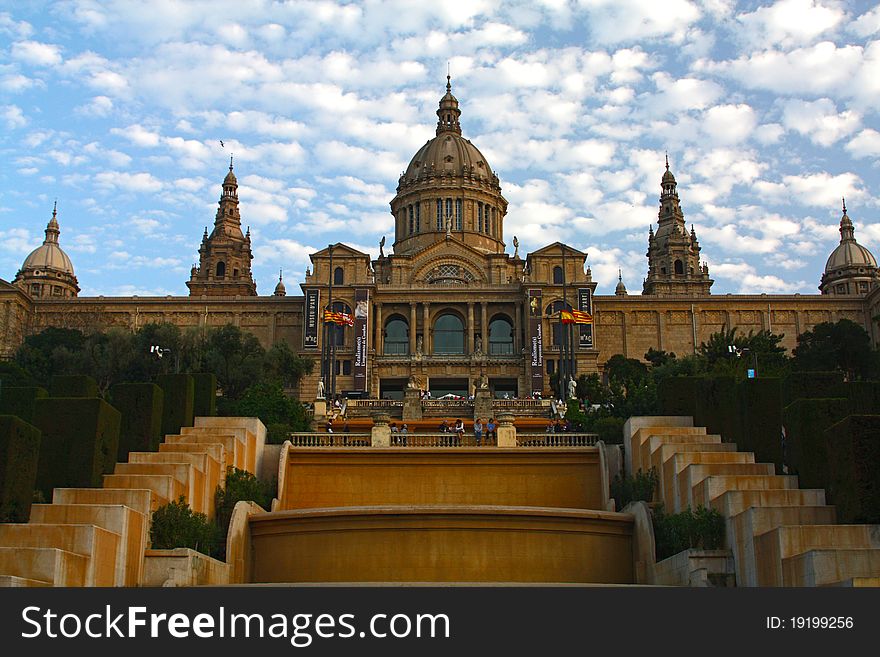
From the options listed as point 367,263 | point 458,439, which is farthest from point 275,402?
point 367,263

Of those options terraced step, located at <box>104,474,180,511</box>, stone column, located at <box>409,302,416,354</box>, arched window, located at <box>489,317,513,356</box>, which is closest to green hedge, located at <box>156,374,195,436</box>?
terraced step, located at <box>104,474,180,511</box>

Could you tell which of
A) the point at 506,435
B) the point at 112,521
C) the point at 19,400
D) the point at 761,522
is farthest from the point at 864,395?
the point at 19,400

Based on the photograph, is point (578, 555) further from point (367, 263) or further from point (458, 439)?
point (367, 263)

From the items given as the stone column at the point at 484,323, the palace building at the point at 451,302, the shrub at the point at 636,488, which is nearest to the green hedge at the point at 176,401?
the shrub at the point at 636,488

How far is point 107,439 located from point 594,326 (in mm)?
64790

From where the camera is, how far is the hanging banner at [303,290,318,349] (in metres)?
79.6

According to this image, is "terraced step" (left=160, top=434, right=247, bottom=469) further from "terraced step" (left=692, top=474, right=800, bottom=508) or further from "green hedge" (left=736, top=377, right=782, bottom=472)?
"green hedge" (left=736, top=377, right=782, bottom=472)

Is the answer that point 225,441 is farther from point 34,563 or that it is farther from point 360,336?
point 360,336

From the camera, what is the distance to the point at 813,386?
96.8 feet

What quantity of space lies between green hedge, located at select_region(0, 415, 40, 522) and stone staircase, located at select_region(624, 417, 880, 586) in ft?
49.5

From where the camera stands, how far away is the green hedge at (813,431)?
25.5 metres

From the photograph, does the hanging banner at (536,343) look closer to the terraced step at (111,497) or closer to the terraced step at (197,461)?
the terraced step at (197,461)

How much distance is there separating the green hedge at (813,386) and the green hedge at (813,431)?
10.0 ft

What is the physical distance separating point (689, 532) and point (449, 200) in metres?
75.3
